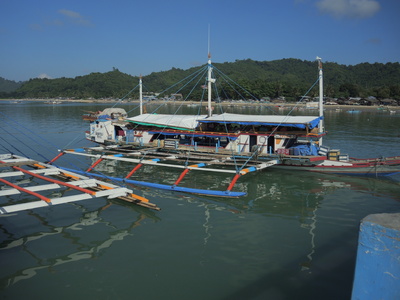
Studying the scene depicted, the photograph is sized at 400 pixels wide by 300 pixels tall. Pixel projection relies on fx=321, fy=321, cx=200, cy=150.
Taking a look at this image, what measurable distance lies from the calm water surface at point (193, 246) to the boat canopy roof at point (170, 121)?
833cm

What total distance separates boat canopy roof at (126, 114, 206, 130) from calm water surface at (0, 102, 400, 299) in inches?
328

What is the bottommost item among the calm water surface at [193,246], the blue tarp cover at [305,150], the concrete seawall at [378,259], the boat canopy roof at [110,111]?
the calm water surface at [193,246]

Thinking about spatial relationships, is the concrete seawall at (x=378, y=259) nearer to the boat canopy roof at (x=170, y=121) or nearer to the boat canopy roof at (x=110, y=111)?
the boat canopy roof at (x=170, y=121)

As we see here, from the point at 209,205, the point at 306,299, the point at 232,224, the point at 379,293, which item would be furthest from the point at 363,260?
the point at 209,205

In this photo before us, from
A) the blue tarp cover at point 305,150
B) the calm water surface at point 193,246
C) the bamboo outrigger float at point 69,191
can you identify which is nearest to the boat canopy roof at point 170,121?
the blue tarp cover at point 305,150

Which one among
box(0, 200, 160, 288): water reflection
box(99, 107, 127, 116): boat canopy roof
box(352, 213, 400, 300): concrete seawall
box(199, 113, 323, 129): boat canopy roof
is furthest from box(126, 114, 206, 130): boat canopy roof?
box(352, 213, 400, 300): concrete seawall

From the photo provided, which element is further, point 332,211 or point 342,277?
point 332,211

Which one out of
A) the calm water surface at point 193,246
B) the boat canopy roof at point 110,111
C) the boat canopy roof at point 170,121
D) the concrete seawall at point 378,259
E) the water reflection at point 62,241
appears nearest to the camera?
the concrete seawall at point 378,259

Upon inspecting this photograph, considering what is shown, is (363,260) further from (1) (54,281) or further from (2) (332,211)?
(2) (332,211)

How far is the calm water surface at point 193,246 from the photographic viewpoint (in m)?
8.92

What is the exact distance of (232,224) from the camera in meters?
13.4

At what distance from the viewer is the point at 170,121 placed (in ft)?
86.7

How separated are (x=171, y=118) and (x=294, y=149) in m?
10.6

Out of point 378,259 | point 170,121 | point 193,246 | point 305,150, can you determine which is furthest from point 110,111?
point 378,259
